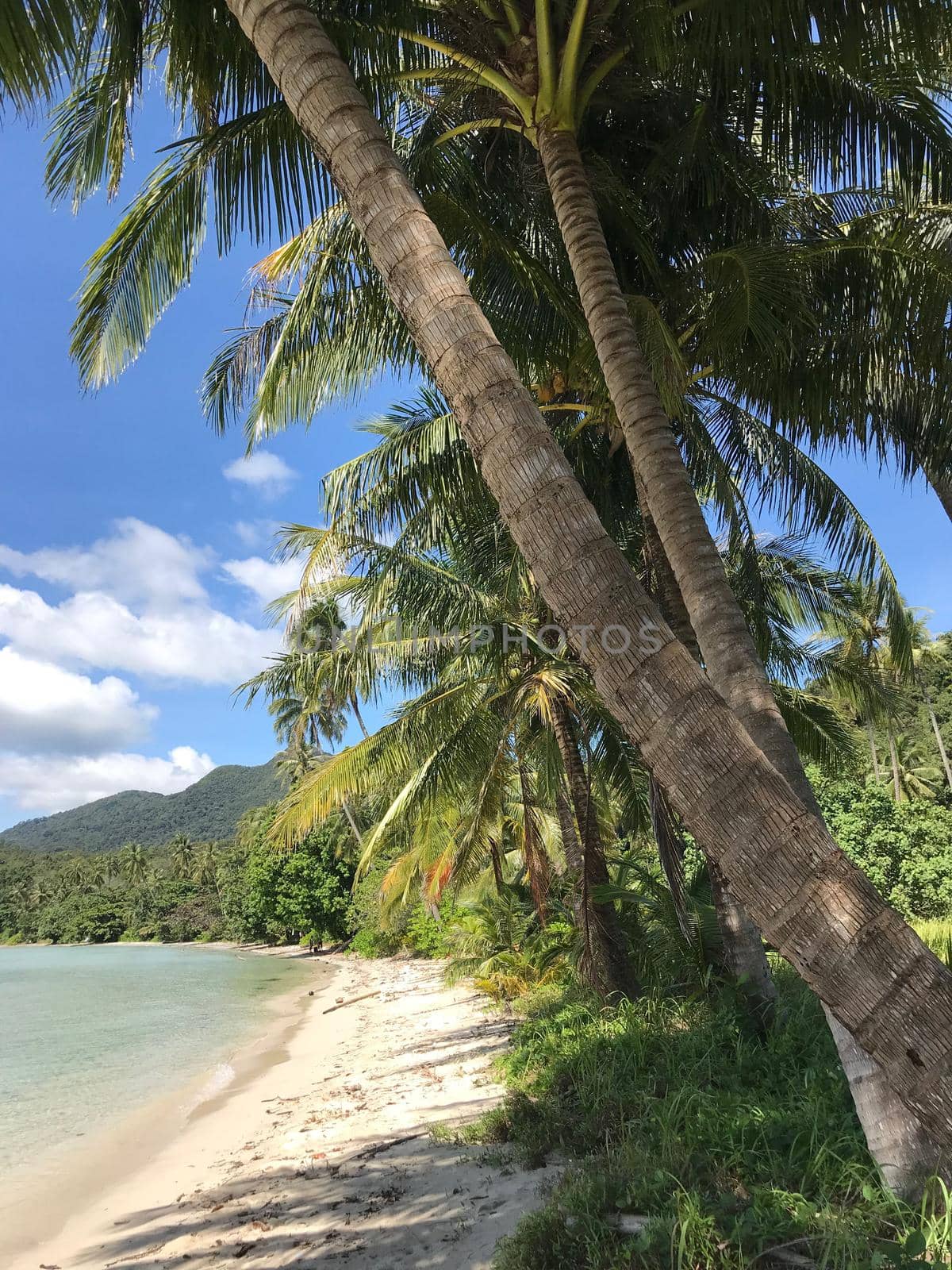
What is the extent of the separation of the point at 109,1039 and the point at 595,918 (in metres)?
13.0

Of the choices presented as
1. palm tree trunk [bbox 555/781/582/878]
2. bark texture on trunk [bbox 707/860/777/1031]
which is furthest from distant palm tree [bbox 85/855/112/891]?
bark texture on trunk [bbox 707/860/777/1031]

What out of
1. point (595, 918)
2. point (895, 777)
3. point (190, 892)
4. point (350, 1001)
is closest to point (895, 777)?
point (895, 777)

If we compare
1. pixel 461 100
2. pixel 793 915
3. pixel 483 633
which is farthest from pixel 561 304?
pixel 793 915

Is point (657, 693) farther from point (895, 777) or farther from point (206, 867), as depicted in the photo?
point (206, 867)

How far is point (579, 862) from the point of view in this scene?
31.5 ft

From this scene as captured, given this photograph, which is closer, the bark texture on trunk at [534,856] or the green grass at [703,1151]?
the green grass at [703,1151]

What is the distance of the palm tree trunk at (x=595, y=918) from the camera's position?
336 inches

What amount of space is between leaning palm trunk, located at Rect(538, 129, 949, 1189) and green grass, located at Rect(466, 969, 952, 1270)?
4.46 feet

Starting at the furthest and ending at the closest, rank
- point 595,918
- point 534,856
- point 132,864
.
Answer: point 132,864 < point 534,856 < point 595,918

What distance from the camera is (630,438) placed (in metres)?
4.10

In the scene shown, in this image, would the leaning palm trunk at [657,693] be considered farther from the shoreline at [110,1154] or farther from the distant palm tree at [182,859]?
the distant palm tree at [182,859]

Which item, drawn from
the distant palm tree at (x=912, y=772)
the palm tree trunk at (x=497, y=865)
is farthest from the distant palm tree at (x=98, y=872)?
the palm tree trunk at (x=497, y=865)

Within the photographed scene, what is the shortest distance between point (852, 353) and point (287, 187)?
13.9ft

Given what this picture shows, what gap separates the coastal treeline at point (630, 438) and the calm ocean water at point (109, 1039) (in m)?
4.76
